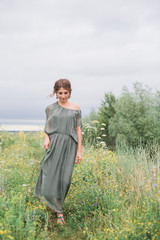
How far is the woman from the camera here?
4.26 meters

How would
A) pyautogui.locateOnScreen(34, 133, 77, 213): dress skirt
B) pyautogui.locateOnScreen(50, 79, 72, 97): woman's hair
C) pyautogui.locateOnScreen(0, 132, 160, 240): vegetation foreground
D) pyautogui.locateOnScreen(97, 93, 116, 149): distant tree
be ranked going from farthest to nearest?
pyautogui.locateOnScreen(97, 93, 116, 149): distant tree → pyautogui.locateOnScreen(50, 79, 72, 97): woman's hair → pyautogui.locateOnScreen(34, 133, 77, 213): dress skirt → pyautogui.locateOnScreen(0, 132, 160, 240): vegetation foreground

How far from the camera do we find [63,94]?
4.38m

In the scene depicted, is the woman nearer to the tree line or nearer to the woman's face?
the woman's face

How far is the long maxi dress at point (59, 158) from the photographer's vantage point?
4262mm

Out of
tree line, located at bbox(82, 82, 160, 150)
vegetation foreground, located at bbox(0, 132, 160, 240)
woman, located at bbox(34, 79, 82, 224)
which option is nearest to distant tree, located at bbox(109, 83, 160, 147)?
tree line, located at bbox(82, 82, 160, 150)

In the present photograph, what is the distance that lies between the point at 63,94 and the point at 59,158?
103 centimetres

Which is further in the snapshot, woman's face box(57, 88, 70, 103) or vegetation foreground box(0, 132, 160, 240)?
woman's face box(57, 88, 70, 103)

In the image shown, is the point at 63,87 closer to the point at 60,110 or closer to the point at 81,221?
the point at 60,110

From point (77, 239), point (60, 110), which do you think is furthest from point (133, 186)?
point (60, 110)

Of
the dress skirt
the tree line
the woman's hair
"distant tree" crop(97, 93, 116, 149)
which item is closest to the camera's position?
the dress skirt

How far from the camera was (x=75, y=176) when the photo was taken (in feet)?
19.3

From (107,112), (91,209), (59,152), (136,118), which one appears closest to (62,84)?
(59,152)

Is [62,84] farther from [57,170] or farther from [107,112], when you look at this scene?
[107,112]

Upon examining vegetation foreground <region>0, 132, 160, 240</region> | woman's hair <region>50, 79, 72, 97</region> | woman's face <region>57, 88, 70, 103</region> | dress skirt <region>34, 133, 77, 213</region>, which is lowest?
vegetation foreground <region>0, 132, 160, 240</region>
